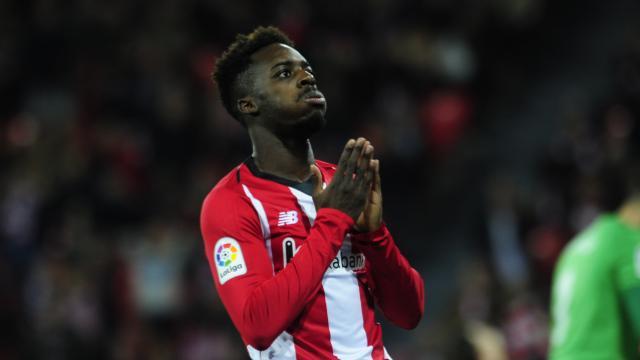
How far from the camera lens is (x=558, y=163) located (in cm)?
1074

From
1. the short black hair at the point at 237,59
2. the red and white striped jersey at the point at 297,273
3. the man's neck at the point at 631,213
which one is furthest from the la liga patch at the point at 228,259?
the man's neck at the point at 631,213

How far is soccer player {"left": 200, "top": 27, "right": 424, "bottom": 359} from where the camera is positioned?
11.3 ft

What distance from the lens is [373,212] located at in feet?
11.9

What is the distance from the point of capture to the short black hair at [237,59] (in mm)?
3811

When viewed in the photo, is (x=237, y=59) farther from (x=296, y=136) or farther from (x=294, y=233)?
(x=294, y=233)

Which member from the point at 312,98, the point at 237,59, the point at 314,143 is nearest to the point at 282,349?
the point at 312,98

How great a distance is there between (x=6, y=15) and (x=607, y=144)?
22.3ft

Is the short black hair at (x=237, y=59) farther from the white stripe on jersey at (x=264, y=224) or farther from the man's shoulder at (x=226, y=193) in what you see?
the white stripe on jersey at (x=264, y=224)

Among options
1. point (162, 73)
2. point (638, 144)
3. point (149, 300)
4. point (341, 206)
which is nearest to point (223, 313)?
point (149, 300)

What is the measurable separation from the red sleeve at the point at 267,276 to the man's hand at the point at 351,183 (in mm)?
35

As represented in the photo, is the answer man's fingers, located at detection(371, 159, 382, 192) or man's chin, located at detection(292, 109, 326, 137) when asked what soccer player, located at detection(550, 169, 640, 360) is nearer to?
man's fingers, located at detection(371, 159, 382, 192)

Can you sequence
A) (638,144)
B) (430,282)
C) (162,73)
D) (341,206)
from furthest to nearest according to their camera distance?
(162,73)
(430,282)
(638,144)
(341,206)

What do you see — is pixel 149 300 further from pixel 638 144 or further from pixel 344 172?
pixel 344 172

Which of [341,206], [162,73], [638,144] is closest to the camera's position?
[341,206]
